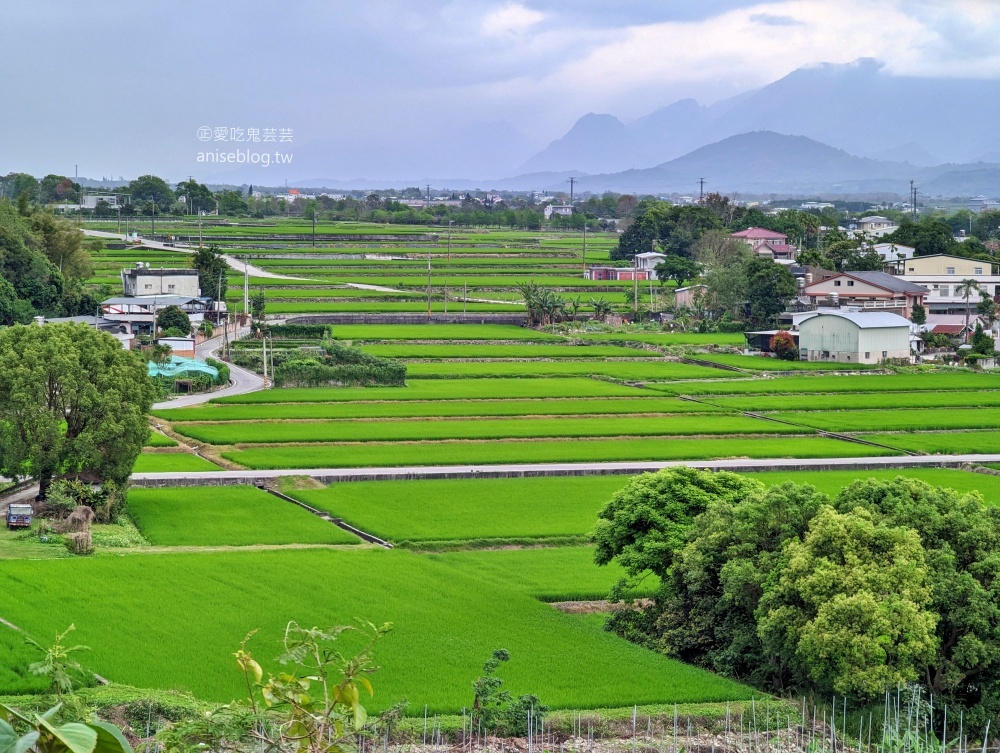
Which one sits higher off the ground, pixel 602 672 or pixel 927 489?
pixel 927 489

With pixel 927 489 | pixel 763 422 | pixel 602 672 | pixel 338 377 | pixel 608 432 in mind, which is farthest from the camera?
pixel 338 377

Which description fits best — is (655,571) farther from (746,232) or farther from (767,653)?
(746,232)

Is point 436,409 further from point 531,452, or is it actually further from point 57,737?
point 57,737

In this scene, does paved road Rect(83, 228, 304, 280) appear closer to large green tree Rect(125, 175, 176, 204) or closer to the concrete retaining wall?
the concrete retaining wall

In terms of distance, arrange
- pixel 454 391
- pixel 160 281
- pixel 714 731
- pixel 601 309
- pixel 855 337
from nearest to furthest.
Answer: pixel 714 731 < pixel 454 391 < pixel 855 337 < pixel 160 281 < pixel 601 309

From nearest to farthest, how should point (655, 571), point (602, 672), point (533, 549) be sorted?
point (602, 672) < point (655, 571) < point (533, 549)

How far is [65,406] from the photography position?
2728cm

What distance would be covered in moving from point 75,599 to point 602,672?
8150mm

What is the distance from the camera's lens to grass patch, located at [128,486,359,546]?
24.9 meters

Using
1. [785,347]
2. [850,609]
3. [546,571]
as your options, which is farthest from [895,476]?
[785,347]

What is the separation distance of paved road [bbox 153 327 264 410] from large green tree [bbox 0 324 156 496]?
45.5 ft

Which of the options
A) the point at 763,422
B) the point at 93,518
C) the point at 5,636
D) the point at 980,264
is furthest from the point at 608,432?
the point at 980,264

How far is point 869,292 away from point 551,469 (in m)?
41.3

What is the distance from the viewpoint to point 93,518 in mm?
25734
